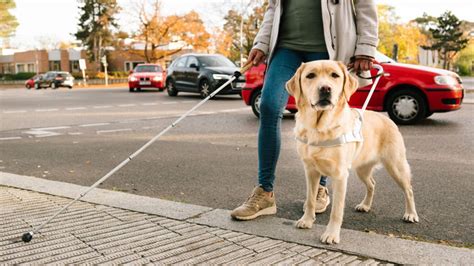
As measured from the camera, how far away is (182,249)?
2.82 meters

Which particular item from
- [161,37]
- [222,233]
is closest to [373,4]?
[222,233]

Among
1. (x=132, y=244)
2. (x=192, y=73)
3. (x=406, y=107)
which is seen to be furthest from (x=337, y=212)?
(x=192, y=73)

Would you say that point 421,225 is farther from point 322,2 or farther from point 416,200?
point 322,2

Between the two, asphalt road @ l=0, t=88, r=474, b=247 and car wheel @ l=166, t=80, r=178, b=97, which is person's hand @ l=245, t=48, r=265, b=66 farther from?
car wheel @ l=166, t=80, r=178, b=97

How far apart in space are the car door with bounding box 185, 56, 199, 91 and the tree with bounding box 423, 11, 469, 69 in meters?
60.9

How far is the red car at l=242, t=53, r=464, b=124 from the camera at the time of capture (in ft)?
29.3

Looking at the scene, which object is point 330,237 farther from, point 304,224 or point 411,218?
point 411,218

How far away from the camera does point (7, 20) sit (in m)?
50.6

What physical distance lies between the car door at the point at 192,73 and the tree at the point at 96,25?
54.4m

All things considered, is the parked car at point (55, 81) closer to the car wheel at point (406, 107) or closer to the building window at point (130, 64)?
the building window at point (130, 64)

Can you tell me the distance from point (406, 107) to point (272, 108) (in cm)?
645

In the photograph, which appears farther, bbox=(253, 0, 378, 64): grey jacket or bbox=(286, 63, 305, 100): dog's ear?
bbox=(253, 0, 378, 64): grey jacket

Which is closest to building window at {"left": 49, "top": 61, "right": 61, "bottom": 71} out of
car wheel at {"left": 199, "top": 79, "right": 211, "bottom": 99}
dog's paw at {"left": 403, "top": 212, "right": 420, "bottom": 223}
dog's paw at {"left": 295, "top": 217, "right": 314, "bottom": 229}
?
car wheel at {"left": 199, "top": 79, "right": 211, "bottom": 99}

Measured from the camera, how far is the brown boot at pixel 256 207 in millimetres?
3379
